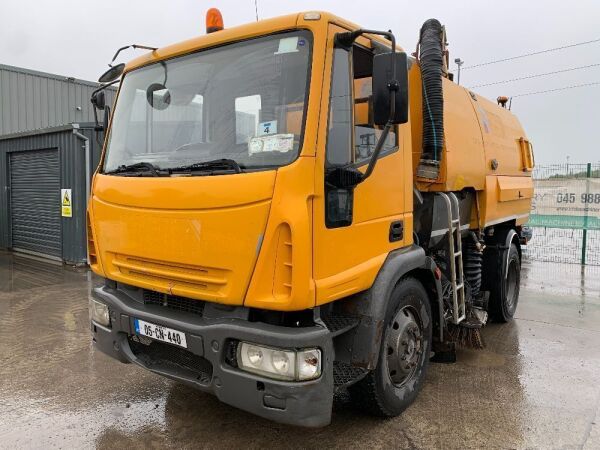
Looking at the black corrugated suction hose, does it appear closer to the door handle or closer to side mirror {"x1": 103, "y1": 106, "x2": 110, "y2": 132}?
the door handle

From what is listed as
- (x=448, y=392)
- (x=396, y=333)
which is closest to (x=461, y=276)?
(x=448, y=392)

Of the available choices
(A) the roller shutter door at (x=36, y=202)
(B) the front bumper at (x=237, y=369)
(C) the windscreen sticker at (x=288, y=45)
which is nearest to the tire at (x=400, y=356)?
(B) the front bumper at (x=237, y=369)

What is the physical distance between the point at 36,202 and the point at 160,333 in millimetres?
9943

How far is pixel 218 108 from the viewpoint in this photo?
3.04 meters

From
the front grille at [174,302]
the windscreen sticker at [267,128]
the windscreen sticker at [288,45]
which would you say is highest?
the windscreen sticker at [288,45]

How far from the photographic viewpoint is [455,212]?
4336 mm

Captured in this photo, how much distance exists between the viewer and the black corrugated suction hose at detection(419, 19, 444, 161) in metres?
3.91

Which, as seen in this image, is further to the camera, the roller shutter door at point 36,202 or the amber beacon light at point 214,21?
the roller shutter door at point 36,202

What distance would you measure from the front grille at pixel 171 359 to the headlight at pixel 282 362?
37 cm

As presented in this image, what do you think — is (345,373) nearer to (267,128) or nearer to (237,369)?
(237,369)

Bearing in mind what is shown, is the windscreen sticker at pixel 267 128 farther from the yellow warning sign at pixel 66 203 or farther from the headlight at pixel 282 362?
the yellow warning sign at pixel 66 203

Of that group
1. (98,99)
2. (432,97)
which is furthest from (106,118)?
(432,97)

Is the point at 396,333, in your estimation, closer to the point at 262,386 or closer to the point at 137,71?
the point at 262,386

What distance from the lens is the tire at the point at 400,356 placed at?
10.7ft
